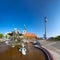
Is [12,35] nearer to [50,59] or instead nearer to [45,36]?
[50,59]

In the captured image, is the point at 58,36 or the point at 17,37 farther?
the point at 58,36

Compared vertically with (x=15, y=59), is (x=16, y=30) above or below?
above

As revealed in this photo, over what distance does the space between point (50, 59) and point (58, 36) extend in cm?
4934

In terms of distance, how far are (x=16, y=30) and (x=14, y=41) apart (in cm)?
224

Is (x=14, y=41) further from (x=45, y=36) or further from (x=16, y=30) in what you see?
(x=45, y=36)

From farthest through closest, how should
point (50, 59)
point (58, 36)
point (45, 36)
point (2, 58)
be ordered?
point (45, 36)
point (58, 36)
point (2, 58)
point (50, 59)

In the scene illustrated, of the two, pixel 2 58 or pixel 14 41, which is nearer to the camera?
pixel 2 58

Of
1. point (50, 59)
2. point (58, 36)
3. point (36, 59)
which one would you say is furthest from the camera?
point (58, 36)

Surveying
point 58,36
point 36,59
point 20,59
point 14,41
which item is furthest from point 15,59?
point 58,36

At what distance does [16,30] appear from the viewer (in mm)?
31203

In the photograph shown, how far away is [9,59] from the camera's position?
17.2 m

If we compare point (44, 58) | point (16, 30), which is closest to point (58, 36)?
point (16, 30)

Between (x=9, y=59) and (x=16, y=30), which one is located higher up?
(x=16, y=30)

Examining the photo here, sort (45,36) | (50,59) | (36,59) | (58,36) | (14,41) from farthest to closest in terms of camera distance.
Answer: (45,36) → (58,36) → (14,41) → (36,59) → (50,59)
